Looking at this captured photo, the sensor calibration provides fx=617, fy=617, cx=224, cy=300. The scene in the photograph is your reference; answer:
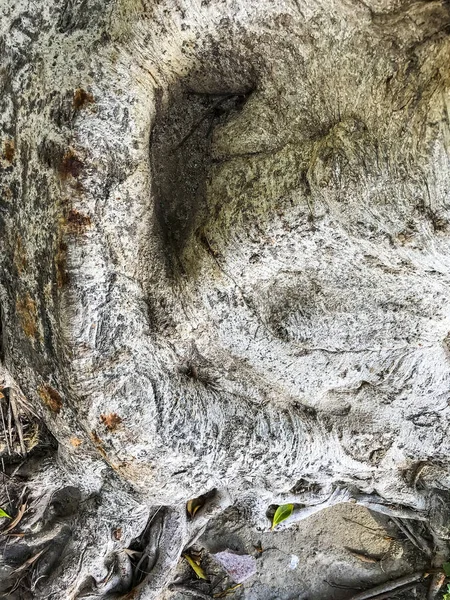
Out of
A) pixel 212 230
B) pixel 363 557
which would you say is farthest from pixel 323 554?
pixel 212 230

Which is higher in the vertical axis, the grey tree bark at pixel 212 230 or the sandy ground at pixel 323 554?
the grey tree bark at pixel 212 230

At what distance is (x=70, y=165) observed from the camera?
116 cm

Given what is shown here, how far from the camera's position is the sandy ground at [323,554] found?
6.86 ft

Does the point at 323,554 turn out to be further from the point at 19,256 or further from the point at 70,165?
the point at 70,165

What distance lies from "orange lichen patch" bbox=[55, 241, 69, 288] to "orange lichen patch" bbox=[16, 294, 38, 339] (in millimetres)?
109

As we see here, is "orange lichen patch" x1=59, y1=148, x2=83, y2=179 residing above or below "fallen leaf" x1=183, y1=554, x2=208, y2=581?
above

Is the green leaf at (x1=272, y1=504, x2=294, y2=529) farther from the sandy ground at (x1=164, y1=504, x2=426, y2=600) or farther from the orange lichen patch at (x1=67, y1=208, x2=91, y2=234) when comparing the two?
the orange lichen patch at (x1=67, y1=208, x2=91, y2=234)

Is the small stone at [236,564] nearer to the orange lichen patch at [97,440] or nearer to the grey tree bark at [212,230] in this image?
the grey tree bark at [212,230]

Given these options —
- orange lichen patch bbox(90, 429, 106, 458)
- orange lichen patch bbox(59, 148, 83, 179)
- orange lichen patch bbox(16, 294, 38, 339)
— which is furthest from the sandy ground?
orange lichen patch bbox(59, 148, 83, 179)

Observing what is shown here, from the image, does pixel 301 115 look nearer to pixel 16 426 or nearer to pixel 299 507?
pixel 16 426

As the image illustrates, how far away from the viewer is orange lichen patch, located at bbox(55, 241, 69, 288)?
1.20 m

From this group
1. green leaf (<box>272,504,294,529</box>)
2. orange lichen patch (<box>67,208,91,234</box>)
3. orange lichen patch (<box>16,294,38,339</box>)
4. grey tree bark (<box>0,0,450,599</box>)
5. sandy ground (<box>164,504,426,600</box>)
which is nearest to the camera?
grey tree bark (<box>0,0,450,599</box>)

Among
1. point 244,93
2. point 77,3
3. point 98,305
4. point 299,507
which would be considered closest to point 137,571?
point 299,507

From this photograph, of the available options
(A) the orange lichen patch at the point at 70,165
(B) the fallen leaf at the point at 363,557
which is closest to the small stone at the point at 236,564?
(B) the fallen leaf at the point at 363,557
